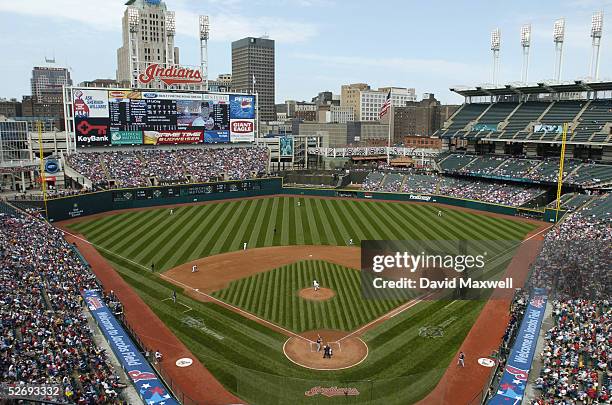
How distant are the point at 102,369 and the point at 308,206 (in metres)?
40.2

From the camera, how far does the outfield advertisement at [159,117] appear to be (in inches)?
2283

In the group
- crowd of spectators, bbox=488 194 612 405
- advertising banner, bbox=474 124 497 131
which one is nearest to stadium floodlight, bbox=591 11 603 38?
advertising banner, bbox=474 124 497 131

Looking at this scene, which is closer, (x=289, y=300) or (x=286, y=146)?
(x=289, y=300)

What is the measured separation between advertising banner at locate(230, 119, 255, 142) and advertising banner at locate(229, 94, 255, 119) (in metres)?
0.71

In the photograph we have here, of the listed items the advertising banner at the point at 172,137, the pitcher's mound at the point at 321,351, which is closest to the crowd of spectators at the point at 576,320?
the pitcher's mound at the point at 321,351

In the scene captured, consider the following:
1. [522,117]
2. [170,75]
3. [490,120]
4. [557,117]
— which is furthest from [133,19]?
[557,117]

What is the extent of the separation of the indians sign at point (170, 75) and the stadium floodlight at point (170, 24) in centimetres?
1259

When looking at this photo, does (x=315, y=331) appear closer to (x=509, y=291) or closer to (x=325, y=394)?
(x=325, y=394)

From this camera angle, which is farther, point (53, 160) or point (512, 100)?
point (512, 100)

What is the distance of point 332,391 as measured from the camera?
17578 millimetres

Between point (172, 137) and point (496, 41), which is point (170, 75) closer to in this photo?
point (172, 137)

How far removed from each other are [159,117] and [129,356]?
155 ft

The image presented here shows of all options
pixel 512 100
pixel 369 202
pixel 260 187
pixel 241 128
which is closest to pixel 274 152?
pixel 241 128

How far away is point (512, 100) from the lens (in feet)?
225
